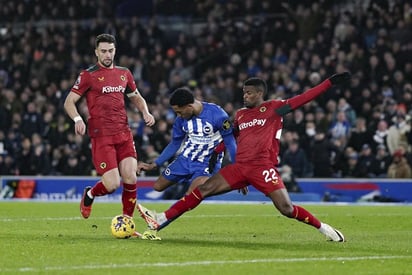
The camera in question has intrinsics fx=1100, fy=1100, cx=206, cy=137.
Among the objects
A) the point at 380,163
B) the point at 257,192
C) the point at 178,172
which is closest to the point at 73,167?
the point at 257,192

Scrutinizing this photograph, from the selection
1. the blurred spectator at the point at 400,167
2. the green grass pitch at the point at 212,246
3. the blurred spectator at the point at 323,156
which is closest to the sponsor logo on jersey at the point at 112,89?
the green grass pitch at the point at 212,246

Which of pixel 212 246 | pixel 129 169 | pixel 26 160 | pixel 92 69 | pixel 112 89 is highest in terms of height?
pixel 92 69

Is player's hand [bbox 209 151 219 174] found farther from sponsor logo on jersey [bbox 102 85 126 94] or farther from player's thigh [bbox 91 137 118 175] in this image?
sponsor logo on jersey [bbox 102 85 126 94]

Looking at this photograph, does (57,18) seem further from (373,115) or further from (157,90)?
(373,115)

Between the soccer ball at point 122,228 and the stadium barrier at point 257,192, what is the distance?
12.5 m

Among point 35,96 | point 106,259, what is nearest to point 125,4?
point 35,96

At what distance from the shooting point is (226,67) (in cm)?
3269

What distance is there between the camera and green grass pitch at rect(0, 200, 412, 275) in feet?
33.9

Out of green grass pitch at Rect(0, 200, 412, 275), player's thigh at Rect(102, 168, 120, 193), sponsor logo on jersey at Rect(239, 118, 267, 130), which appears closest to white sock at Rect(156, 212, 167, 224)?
green grass pitch at Rect(0, 200, 412, 275)

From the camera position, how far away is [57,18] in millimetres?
38688

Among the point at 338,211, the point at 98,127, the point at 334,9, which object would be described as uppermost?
the point at 334,9

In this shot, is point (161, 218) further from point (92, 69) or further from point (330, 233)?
point (92, 69)

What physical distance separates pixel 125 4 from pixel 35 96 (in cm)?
762

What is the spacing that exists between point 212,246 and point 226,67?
2033cm
